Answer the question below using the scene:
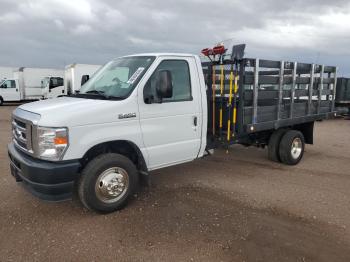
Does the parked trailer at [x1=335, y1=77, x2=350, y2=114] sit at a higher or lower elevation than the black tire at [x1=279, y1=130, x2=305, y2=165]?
higher

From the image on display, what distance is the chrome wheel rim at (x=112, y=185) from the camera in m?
4.32

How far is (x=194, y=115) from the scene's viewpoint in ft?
16.9

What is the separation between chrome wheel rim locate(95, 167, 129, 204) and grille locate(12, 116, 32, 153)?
989 mm

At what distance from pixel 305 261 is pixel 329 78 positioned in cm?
560

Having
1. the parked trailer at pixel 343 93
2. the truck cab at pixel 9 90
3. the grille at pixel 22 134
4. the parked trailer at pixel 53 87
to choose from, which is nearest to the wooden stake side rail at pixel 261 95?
the grille at pixel 22 134

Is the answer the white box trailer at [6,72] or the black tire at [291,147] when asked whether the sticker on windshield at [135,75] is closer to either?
the black tire at [291,147]

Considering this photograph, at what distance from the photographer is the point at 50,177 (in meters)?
3.88

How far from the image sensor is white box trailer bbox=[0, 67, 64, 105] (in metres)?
26.0

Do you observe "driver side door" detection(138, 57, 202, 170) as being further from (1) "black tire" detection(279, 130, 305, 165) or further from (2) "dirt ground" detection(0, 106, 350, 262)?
(1) "black tire" detection(279, 130, 305, 165)

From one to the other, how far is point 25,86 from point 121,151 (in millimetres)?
25200

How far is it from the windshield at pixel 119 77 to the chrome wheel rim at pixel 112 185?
3.47 ft

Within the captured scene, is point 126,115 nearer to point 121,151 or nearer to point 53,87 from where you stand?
point 121,151

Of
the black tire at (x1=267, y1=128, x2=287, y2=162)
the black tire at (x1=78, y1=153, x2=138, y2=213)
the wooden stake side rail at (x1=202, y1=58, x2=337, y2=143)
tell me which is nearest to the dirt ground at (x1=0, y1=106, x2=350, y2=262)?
the black tire at (x1=78, y1=153, x2=138, y2=213)

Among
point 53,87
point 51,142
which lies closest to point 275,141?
point 51,142
